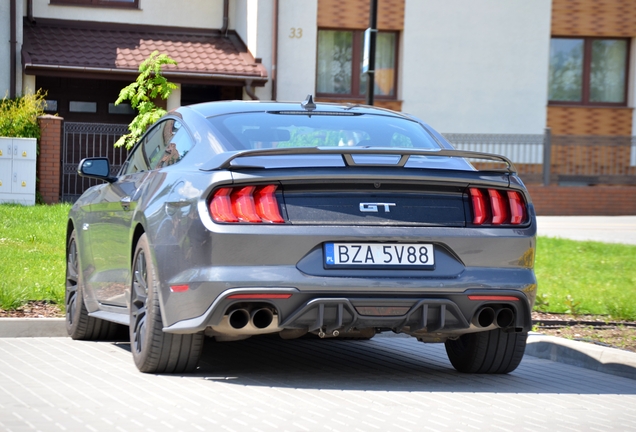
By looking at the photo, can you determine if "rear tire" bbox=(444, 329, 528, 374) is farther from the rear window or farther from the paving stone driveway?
the rear window

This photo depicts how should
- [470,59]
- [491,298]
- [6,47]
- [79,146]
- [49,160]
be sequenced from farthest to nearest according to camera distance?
[470,59]
[6,47]
[79,146]
[49,160]
[491,298]

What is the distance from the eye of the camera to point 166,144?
669cm

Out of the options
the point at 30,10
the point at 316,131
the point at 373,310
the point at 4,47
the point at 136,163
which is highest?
the point at 30,10

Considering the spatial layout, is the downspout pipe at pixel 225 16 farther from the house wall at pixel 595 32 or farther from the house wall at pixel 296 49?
the house wall at pixel 595 32

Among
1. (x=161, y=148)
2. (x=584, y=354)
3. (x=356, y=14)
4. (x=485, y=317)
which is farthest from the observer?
(x=356, y=14)

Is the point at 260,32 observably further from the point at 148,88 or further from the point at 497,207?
the point at 497,207

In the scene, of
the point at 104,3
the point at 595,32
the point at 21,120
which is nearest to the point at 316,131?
the point at 21,120

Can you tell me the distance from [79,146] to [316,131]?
54.0 feet

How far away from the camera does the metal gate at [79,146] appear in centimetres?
2175

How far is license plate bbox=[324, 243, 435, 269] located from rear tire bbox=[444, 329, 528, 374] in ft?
3.20

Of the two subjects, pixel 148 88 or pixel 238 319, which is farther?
pixel 148 88

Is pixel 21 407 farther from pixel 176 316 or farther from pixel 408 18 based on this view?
pixel 408 18

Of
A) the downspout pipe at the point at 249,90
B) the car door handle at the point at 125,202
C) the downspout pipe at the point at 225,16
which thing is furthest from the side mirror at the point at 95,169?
the downspout pipe at the point at 225,16

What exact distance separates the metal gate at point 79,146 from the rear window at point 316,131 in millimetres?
15434
